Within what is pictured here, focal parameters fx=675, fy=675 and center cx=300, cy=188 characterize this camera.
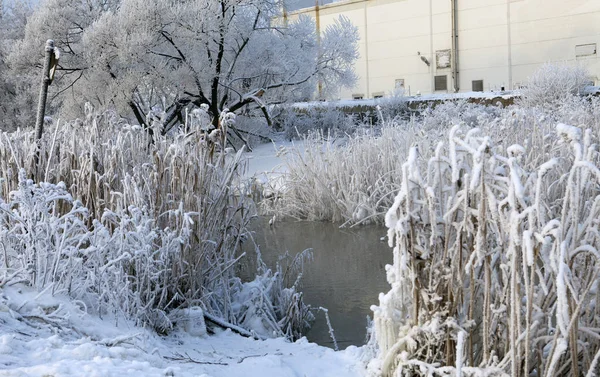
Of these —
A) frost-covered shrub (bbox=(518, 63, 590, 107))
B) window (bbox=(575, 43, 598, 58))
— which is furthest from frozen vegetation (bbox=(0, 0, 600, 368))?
window (bbox=(575, 43, 598, 58))

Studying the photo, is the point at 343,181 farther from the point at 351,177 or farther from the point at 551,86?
the point at 551,86

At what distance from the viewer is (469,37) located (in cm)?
2662

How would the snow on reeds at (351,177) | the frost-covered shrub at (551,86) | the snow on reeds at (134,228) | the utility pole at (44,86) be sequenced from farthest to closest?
the frost-covered shrub at (551,86)
the snow on reeds at (351,177)
the utility pole at (44,86)
the snow on reeds at (134,228)

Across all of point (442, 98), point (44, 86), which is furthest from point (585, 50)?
point (44, 86)

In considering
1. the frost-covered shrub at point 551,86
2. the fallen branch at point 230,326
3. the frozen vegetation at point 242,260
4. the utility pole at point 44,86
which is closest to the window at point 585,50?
the frost-covered shrub at point 551,86

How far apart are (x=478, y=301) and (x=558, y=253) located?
0.47 m

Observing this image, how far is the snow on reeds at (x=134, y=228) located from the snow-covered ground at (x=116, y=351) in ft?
0.41

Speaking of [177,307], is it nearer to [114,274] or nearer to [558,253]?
[114,274]

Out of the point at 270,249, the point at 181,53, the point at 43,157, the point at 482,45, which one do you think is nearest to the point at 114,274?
the point at 43,157

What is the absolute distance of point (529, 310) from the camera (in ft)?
6.31

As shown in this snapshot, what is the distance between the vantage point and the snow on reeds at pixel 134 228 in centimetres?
296

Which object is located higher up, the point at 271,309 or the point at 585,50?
the point at 585,50

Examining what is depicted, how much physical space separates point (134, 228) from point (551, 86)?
524 inches

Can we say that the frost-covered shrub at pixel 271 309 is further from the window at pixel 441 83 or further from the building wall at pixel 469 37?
the window at pixel 441 83
